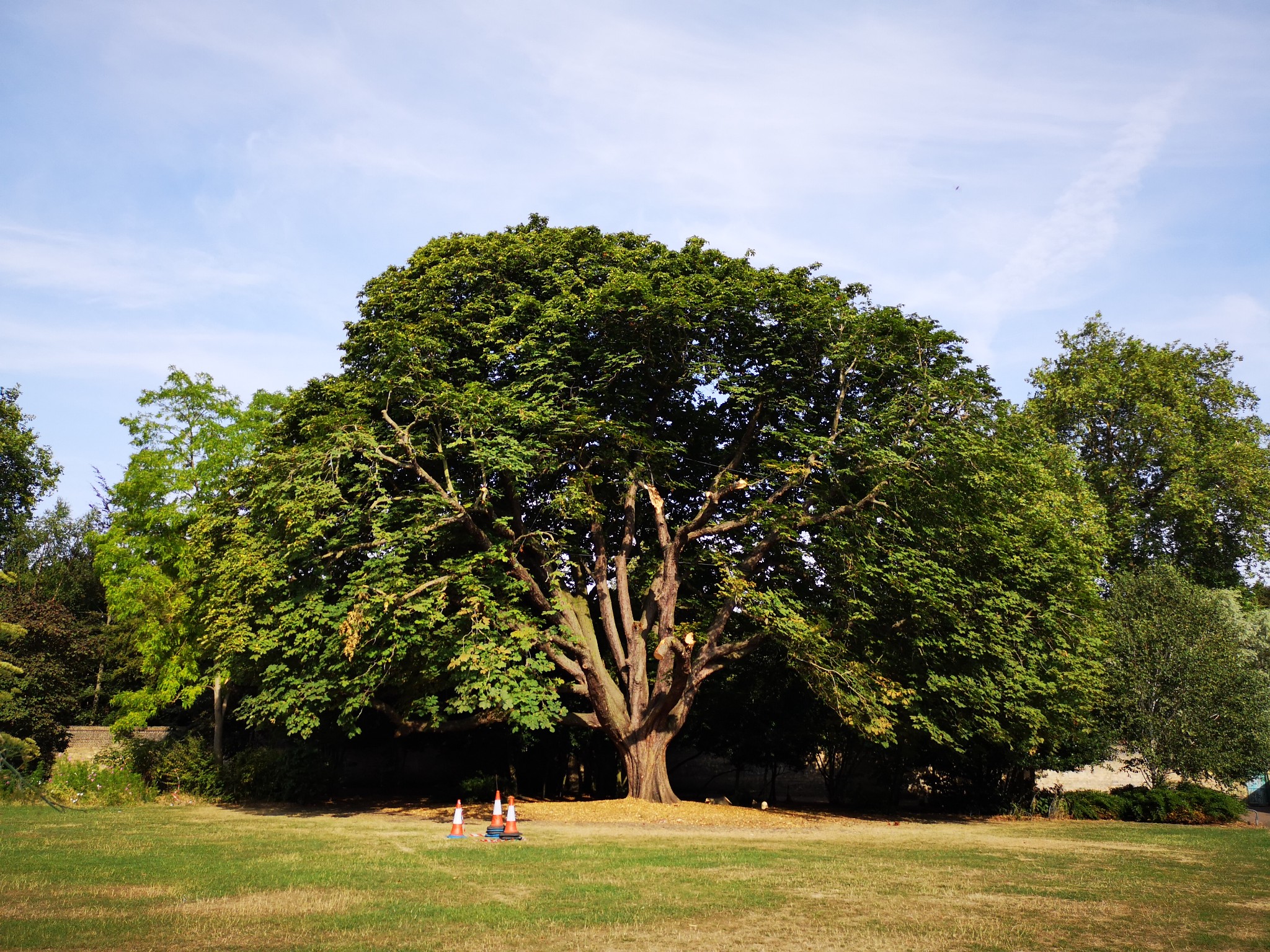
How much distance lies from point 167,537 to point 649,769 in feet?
60.9

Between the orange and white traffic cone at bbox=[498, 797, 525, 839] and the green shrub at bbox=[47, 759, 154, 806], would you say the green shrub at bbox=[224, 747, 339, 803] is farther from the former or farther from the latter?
the orange and white traffic cone at bbox=[498, 797, 525, 839]

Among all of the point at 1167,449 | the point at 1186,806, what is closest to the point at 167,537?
the point at 1186,806

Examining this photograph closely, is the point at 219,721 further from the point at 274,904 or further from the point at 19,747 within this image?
the point at 19,747

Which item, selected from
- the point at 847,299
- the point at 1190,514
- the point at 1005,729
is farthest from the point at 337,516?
the point at 1190,514

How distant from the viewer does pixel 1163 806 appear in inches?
1017

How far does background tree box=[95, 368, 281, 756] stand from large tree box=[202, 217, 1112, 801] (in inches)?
288

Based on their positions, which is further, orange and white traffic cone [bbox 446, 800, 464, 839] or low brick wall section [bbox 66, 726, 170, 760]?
low brick wall section [bbox 66, 726, 170, 760]

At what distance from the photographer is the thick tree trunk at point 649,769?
2231 centimetres

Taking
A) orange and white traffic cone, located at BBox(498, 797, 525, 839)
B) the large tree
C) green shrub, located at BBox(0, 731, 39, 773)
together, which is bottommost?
orange and white traffic cone, located at BBox(498, 797, 525, 839)

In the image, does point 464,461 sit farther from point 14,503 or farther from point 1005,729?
point 14,503

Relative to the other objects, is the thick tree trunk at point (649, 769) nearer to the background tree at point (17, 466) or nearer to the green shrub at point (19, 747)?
the green shrub at point (19, 747)

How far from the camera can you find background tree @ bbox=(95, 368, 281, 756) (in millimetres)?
29016

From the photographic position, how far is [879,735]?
811 inches

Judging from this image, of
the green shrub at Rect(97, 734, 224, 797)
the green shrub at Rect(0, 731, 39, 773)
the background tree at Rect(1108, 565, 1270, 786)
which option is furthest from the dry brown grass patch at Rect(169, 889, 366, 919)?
the background tree at Rect(1108, 565, 1270, 786)
